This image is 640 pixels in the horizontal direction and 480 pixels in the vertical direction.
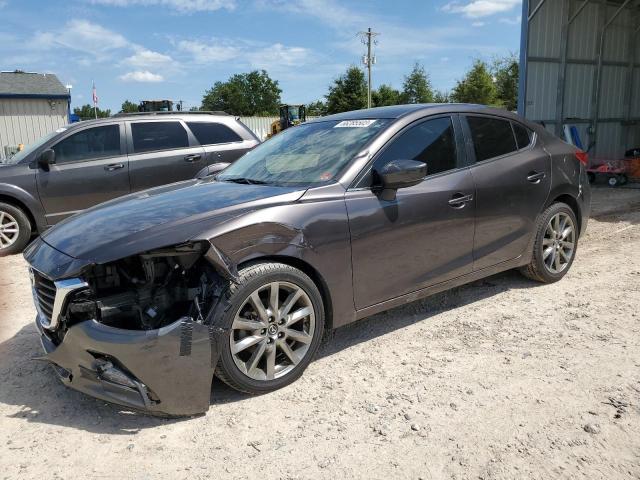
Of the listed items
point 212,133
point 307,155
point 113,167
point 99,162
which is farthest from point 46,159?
point 307,155

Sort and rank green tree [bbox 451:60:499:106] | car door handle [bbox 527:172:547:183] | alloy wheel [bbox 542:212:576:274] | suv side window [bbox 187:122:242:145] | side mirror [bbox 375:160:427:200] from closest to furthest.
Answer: side mirror [bbox 375:160:427:200] → car door handle [bbox 527:172:547:183] → alloy wheel [bbox 542:212:576:274] → suv side window [bbox 187:122:242:145] → green tree [bbox 451:60:499:106]

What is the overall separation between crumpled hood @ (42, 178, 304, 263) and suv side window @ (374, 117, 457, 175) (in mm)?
801

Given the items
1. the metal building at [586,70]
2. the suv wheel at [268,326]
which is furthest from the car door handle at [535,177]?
the metal building at [586,70]

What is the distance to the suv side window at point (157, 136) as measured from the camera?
725cm

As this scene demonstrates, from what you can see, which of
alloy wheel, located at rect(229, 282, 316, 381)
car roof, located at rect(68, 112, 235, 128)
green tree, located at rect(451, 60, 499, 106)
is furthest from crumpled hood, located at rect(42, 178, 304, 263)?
green tree, located at rect(451, 60, 499, 106)

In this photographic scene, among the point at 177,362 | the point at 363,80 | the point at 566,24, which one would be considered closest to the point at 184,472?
the point at 177,362

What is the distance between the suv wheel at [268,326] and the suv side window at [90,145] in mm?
5069

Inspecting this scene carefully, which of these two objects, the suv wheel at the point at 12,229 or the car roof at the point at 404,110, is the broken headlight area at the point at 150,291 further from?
the suv wheel at the point at 12,229

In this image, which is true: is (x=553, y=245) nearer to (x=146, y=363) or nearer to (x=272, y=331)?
(x=272, y=331)

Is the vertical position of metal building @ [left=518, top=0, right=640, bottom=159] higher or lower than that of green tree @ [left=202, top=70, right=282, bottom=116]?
lower

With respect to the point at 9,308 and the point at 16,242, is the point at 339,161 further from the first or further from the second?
the point at 16,242

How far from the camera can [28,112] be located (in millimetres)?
26125

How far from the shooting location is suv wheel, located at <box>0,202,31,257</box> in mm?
6672

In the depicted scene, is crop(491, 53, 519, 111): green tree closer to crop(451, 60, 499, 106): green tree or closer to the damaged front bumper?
crop(451, 60, 499, 106): green tree
